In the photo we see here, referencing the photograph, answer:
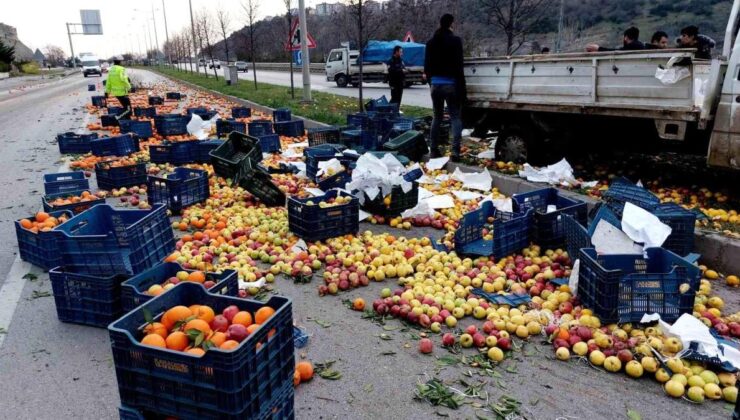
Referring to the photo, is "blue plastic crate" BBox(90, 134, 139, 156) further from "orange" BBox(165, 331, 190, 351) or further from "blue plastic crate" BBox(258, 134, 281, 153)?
"orange" BBox(165, 331, 190, 351)

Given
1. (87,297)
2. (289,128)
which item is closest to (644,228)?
(87,297)

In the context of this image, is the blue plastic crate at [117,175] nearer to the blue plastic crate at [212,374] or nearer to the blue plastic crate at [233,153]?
the blue plastic crate at [233,153]

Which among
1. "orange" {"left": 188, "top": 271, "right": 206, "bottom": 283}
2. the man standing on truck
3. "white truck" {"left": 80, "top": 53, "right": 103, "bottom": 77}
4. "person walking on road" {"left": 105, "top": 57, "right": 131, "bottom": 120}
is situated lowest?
"orange" {"left": 188, "top": 271, "right": 206, "bottom": 283}

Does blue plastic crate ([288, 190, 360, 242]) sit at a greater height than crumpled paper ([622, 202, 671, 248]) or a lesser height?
lesser

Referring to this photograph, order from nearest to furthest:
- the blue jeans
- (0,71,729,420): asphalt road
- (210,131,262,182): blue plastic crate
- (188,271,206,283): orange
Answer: (0,71,729,420): asphalt road < (188,271,206,283): orange < (210,131,262,182): blue plastic crate < the blue jeans

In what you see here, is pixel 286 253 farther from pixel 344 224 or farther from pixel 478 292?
pixel 478 292

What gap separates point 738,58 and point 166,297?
22.1 feet

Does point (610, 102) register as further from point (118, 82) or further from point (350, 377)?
point (118, 82)

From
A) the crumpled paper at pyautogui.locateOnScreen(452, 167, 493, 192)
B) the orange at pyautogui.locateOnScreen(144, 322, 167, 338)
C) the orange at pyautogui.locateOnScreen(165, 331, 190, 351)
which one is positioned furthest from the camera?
the crumpled paper at pyautogui.locateOnScreen(452, 167, 493, 192)

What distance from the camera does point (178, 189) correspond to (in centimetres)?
760

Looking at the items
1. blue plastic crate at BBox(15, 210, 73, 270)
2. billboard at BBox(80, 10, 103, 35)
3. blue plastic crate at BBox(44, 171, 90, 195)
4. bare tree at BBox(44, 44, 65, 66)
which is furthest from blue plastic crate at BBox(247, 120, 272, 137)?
bare tree at BBox(44, 44, 65, 66)

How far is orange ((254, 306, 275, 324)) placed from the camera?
279cm

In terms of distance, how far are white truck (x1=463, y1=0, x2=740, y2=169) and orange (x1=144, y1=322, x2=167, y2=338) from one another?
21.7 feet

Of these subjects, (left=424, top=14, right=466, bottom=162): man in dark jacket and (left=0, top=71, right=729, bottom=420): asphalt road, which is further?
(left=424, top=14, right=466, bottom=162): man in dark jacket
